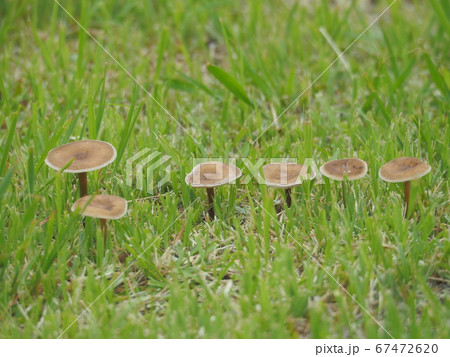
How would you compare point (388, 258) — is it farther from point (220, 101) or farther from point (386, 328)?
point (220, 101)

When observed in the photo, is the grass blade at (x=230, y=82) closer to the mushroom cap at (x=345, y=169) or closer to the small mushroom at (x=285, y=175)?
the small mushroom at (x=285, y=175)

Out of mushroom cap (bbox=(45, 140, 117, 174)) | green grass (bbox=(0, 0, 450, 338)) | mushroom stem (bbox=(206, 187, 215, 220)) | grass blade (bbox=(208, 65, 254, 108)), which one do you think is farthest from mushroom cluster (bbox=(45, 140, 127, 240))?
grass blade (bbox=(208, 65, 254, 108))

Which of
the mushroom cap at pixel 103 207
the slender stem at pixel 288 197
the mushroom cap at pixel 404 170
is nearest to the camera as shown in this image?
the mushroom cap at pixel 103 207

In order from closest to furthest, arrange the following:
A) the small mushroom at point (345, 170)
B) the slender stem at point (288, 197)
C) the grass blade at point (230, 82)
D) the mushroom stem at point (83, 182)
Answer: the small mushroom at point (345, 170) < the mushroom stem at point (83, 182) < the slender stem at point (288, 197) < the grass blade at point (230, 82)

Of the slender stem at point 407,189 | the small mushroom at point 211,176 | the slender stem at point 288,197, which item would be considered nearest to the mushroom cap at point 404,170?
the slender stem at point 407,189

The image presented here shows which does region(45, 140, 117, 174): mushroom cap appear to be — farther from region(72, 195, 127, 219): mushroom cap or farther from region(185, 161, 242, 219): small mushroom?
region(185, 161, 242, 219): small mushroom

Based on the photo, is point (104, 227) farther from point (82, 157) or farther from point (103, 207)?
point (82, 157)

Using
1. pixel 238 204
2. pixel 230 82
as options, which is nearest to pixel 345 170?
pixel 238 204
